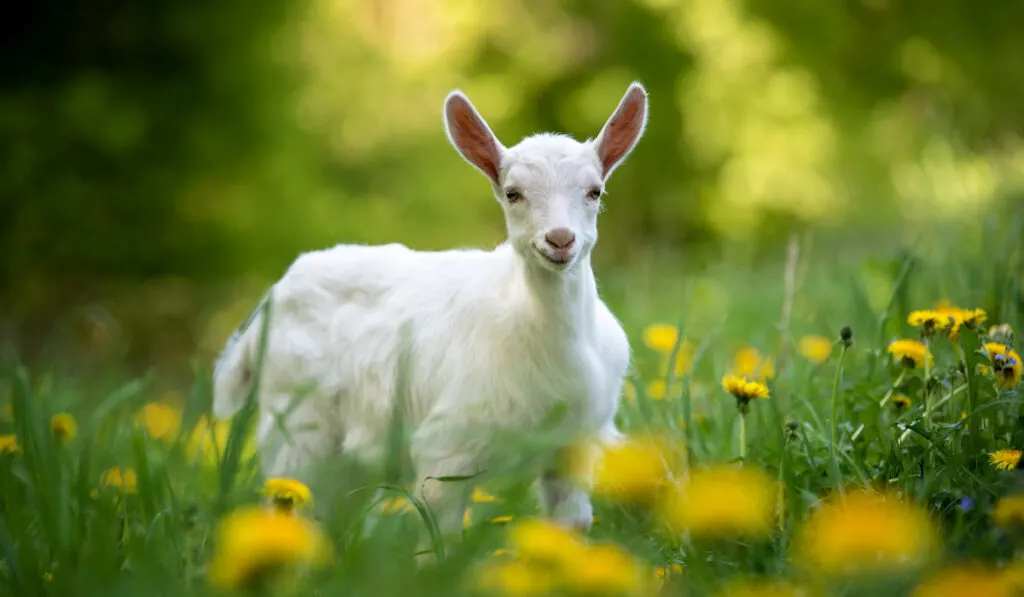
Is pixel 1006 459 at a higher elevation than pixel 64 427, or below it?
higher

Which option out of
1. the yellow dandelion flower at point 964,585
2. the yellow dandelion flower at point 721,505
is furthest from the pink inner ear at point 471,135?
the yellow dandelion flower at point 964,585

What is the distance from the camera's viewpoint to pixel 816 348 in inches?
128

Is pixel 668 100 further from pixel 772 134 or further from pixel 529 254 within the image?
pixel 529 254

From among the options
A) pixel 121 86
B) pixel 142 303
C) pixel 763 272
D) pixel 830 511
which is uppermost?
pixel 121 86

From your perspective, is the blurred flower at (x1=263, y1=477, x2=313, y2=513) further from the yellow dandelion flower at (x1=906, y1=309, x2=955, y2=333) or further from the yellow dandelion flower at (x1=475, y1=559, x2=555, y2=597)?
the yellow dandelion flower at (x1=906, y1=309, x2=955, y2=333)

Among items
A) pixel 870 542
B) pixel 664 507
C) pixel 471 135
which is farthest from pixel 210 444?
pixel 870 542

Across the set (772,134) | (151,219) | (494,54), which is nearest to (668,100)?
(772,134)

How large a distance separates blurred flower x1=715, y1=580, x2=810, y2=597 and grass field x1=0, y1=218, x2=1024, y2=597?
13 millimetres

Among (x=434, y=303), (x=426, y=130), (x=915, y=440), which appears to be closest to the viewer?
(x=915, y=440)

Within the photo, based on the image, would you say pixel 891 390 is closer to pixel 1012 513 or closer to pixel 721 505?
pixel 1012 513

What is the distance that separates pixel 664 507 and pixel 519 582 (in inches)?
18.7

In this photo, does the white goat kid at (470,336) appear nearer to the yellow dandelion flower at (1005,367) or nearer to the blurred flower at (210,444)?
the blurred flower at (210,444)

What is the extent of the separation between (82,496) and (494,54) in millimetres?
10558

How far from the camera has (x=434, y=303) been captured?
2.96 meters
